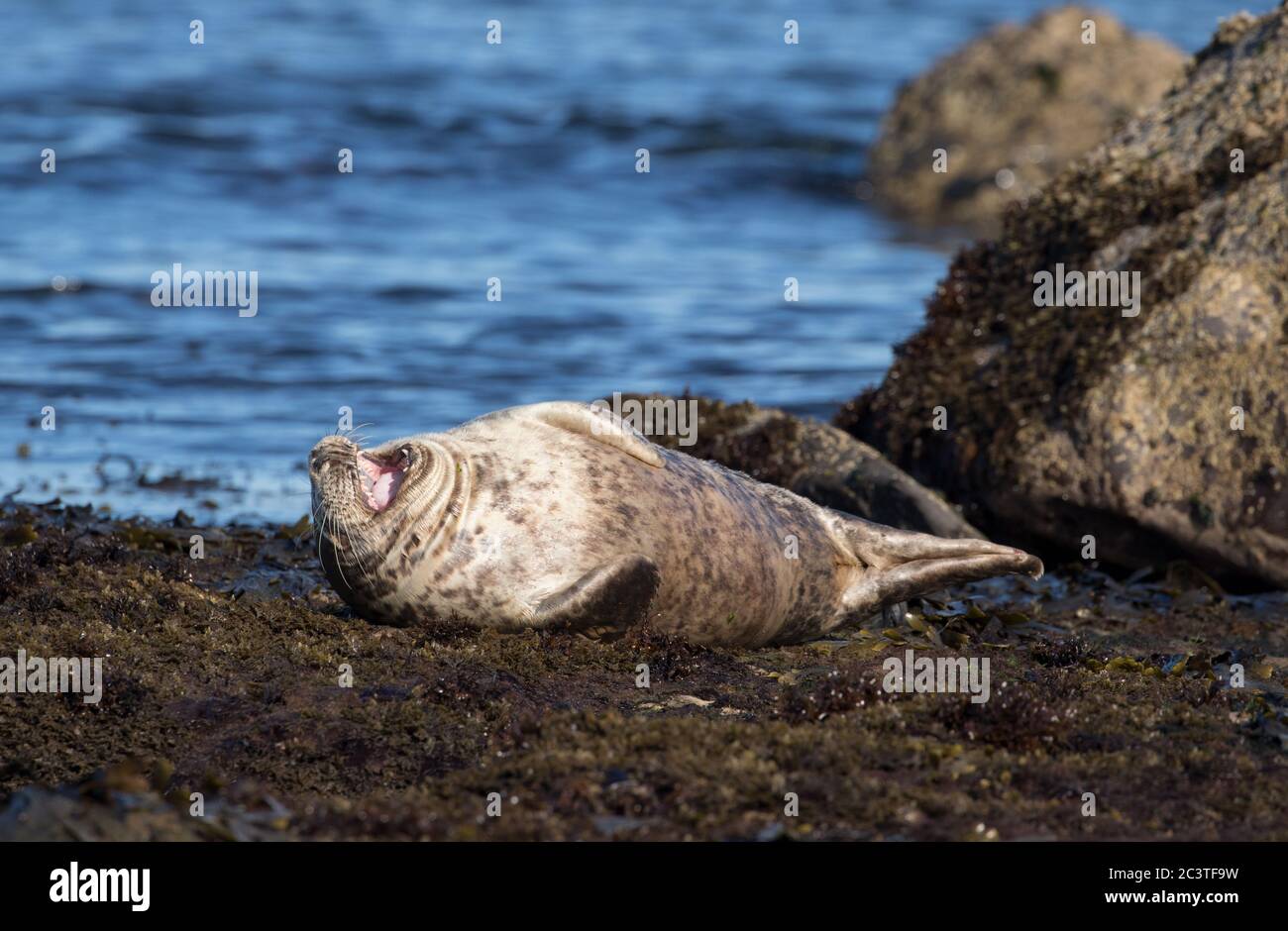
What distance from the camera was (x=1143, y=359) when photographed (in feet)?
28.9

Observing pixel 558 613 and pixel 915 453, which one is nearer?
pixel 558 613

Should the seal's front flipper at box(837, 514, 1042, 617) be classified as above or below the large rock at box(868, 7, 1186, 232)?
below

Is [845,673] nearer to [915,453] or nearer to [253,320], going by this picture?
[915,453]

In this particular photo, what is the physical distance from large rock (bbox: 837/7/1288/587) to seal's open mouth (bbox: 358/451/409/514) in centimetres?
394

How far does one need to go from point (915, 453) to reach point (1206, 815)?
5315 millimetres

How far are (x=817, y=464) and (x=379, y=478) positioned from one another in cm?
364

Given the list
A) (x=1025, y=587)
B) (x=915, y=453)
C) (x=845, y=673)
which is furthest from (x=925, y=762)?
(x=915, y=453)

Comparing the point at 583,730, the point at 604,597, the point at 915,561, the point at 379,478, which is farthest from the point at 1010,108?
the point at 583,730

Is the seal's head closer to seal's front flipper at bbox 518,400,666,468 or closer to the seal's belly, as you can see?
the seal's belly

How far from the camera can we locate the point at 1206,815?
→ 463 centimetres

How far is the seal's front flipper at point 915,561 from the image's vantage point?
7.35 meters

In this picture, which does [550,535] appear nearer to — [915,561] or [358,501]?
[358,501]

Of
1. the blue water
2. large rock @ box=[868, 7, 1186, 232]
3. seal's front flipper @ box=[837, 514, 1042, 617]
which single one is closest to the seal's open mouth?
seal's front flipper @ box=[837, 514, 1042, 617]

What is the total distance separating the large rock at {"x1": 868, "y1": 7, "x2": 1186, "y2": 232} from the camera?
70.6ft
